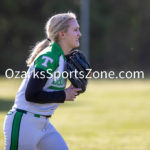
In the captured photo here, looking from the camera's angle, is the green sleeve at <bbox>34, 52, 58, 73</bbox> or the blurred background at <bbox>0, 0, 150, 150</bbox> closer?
the green sleeve at <bbox>34, 52, 58, 73</bbox>

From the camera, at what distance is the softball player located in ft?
13.3

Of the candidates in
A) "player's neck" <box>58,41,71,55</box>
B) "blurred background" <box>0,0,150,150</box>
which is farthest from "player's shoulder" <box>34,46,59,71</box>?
"blurred background" <box>0,0,150,150</box>

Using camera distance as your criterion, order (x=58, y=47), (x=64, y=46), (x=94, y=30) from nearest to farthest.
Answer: (x=58, y=47), (x=64, y=46), (x=94, y=30)

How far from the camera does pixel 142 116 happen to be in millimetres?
12992

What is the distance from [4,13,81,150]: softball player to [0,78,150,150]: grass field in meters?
2.78

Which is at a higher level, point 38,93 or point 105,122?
point 38,93

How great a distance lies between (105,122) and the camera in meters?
11.7

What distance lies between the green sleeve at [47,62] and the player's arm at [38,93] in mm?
56

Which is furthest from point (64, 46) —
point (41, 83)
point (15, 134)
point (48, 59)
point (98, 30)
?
point (98, 30)

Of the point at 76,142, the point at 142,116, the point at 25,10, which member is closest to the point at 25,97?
the point at 76,142

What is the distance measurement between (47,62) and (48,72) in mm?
81

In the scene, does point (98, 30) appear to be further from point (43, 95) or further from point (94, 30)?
point (43, 95)

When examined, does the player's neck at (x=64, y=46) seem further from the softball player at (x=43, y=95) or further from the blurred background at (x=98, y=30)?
the blurred background at (x=98, y=30)

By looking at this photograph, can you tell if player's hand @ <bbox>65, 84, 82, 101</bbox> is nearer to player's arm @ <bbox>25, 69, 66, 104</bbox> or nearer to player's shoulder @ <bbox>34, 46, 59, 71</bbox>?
player's arm @ <bbox>25, 69, 66, 104</bbox>
